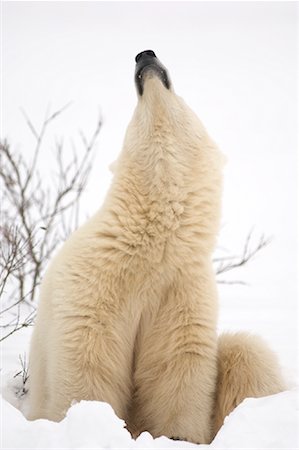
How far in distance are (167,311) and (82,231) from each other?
60 centimetres

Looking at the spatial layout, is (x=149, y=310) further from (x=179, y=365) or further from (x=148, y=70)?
(x=148, y=70)

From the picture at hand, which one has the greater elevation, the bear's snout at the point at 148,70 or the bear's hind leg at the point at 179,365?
the bear's snout at the point at 148,70

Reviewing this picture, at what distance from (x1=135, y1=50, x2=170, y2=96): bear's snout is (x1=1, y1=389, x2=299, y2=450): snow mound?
1739 mm

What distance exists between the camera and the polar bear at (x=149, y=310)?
303 centimetres

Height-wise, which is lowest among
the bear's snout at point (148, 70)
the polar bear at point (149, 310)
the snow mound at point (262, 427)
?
the snow mound at point (262, 427)

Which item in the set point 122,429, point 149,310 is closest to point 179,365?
point 149,310

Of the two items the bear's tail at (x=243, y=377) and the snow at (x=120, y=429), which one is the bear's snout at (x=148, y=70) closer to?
the bear's tail at (x=243, y=377)

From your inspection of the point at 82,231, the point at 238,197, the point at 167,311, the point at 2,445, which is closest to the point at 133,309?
the point at 167,311

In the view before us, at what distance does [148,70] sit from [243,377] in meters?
1.68

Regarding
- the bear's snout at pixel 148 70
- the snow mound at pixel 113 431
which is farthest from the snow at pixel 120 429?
the bear's snout at pixel 148 70

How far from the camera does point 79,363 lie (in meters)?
3.00

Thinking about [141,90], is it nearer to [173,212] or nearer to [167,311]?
[173,212]

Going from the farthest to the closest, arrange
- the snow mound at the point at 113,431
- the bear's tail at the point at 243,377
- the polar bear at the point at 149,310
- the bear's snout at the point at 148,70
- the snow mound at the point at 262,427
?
1. the bear's snout at the point at 148,70
2. the bear's tail at the point at 243,377
3. the polar bear at the point at 149,310
4. the snow mound at the point at 262,427
5. the snow mound at the point at 113,431

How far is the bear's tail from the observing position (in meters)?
3.16
